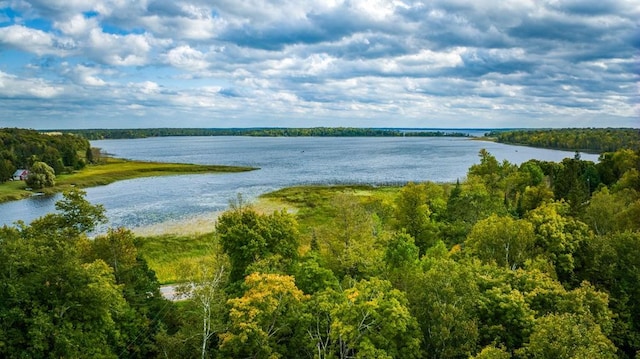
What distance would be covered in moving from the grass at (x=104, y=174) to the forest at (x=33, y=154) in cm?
307

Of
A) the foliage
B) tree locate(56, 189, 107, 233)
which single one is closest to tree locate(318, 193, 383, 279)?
the foliage

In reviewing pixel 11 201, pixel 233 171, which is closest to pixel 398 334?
pixel 11 201

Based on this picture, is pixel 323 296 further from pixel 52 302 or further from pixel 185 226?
pixel 185 226

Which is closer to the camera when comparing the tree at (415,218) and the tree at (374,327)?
the tree at (374,327)

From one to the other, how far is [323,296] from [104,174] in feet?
371

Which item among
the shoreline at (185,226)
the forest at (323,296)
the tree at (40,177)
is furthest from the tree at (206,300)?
the tree at (40,177)

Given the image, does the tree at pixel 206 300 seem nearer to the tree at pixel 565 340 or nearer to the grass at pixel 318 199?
the tree at pixel 565 340

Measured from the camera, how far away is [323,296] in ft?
84.6

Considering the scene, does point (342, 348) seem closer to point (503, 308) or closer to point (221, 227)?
point (503, 308)

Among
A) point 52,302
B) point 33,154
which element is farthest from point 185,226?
point 33,154

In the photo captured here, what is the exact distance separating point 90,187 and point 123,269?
8723cm

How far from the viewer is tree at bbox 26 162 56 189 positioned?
3954 inches

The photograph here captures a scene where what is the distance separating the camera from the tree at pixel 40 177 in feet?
330

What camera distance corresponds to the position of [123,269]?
2964 cm
